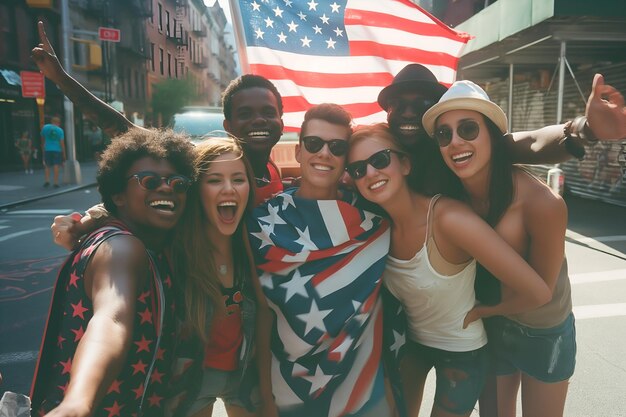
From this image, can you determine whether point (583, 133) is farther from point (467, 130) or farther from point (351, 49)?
point (351, 49)

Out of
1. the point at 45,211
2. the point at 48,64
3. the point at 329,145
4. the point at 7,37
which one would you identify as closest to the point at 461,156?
the point at 329,145

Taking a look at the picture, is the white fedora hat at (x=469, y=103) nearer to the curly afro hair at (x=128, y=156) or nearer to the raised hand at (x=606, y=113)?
the raised hand at (x=606, y=113)

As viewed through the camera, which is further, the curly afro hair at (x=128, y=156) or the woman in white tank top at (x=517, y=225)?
the woman in white tank top at (x=517, y=225)

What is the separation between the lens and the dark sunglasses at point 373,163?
2.48 metres

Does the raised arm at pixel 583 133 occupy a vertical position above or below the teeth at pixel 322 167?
above

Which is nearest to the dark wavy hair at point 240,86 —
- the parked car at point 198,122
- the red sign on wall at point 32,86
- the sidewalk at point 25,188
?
the parked car at point 198,122

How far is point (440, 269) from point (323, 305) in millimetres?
569

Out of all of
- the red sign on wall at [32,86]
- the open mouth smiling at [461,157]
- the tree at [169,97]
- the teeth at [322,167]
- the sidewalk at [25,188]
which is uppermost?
the tree at [169,97]

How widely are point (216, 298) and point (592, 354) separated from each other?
11.9 feet

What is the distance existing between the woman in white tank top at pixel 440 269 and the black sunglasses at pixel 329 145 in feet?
0.19

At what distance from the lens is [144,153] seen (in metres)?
2.18

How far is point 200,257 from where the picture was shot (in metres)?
2.37

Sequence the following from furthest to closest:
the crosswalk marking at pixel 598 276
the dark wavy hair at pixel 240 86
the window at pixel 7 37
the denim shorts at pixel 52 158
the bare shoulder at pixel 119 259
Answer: the window at pixel 7 37, the denim shorts at pixel 52 158, the crosswalk marking at pixel 598 276, the dark wavy hair at pixel 240 86, the bare shoulder at pixel 119 259

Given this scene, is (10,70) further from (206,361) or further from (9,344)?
(206,361)
